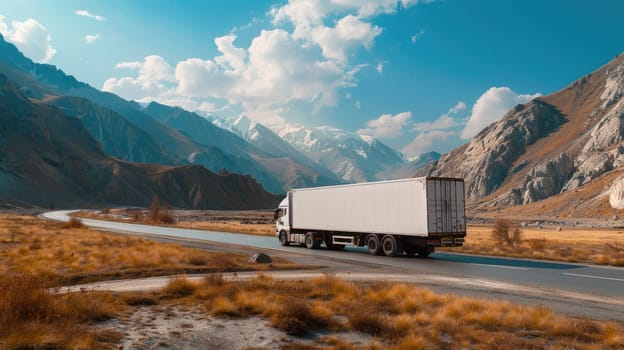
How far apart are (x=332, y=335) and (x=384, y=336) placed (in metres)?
0.95

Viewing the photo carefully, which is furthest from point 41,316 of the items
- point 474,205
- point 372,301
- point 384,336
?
point 474,205

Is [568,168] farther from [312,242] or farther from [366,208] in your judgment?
[366,208]

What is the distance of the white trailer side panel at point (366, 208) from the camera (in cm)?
2223

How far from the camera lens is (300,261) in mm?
21594

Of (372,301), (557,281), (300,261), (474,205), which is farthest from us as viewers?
(474,205)

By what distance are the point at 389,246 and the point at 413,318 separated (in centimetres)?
1470

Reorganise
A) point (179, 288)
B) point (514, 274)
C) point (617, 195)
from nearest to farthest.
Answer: point (179, 288)
point (514, 274)
point (617, 195)

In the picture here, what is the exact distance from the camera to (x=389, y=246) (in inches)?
942

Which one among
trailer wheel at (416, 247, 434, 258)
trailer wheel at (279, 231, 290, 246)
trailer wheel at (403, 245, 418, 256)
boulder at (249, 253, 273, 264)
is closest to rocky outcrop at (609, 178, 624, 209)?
trailer wheel at (279, 231, 290, 246)

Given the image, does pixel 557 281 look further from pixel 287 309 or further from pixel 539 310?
pixel 287 309

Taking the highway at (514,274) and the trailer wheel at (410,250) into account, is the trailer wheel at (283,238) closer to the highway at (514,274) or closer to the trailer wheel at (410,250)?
the highway at (514,274)

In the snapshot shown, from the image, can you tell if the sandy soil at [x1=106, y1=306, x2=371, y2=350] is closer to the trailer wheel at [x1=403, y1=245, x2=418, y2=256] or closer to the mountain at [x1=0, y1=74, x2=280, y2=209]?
the trailer wheel at [x1=403, y1=245, x2=418, y2=256]

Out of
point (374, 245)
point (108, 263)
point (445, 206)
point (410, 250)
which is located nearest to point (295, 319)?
point (108, 263)

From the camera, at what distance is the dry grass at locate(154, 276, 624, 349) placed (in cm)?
798
